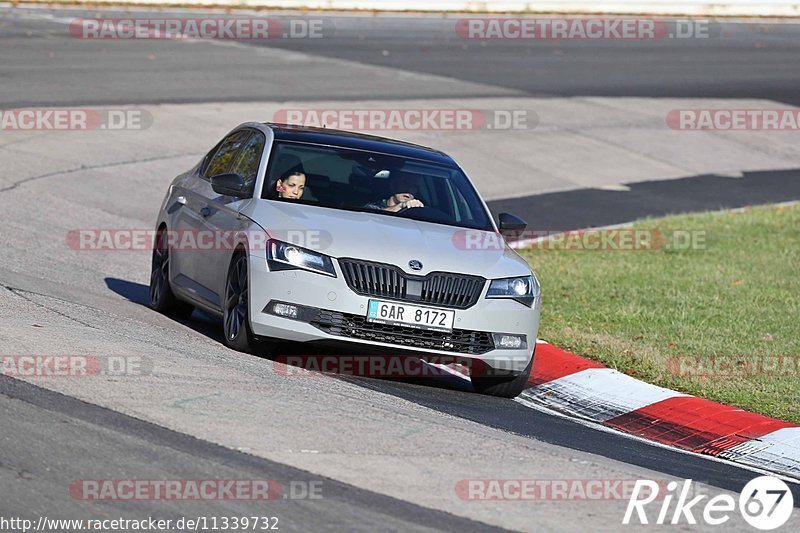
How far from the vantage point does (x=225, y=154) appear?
11125 mm

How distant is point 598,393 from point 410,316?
184 cm

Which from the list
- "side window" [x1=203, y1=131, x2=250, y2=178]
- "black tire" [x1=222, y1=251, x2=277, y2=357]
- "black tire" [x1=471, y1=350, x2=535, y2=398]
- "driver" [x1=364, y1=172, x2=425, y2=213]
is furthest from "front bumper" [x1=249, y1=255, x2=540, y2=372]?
"side window" [x1=203, y1=131, x2=250, y2=178]

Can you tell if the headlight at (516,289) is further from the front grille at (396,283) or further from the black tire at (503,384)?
the black tire at (503,384)

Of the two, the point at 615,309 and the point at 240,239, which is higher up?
the point at 240,239

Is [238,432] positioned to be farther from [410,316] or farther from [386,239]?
[386,239]

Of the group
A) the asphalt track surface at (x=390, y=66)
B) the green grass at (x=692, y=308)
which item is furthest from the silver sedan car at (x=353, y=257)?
the asphalt track surface at (x=390, y=66)

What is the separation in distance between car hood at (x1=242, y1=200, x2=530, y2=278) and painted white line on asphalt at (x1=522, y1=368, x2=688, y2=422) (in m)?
1.00

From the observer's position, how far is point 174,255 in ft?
36.0

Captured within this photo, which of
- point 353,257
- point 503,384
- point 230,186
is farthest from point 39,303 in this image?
point 503,384

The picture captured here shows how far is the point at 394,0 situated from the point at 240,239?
28.7 m

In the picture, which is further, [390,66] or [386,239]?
[390,66]

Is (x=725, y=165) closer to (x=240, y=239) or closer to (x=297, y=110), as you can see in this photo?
(x=297, y=110)

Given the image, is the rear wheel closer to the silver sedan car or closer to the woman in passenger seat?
the silver sedan car

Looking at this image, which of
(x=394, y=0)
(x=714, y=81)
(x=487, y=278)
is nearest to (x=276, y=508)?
(x=487, y=278)
